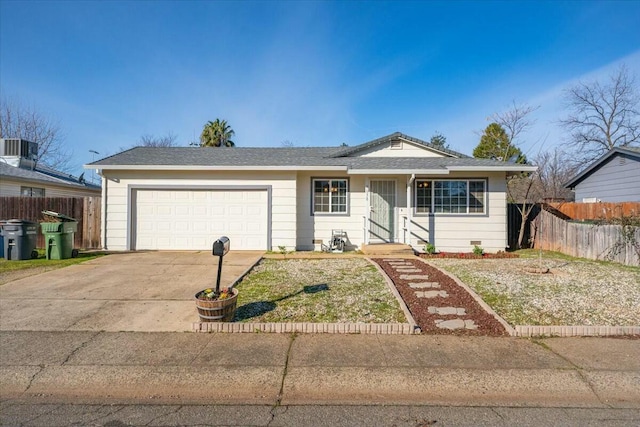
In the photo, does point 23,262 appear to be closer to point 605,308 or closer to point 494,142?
point 605,308

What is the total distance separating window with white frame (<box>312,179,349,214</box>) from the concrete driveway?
3411 millimetres

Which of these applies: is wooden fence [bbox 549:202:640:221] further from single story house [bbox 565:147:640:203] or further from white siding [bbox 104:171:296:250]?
white siding [bbox 104:171:296:250]

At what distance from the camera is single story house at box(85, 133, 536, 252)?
10750 mm

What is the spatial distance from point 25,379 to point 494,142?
31.6 meters

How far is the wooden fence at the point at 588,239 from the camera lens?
8.61 meters

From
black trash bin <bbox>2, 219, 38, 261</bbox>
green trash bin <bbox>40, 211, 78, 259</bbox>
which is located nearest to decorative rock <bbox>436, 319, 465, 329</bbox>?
green trash bin <bbox>40, 211, 78, 259</bbox>

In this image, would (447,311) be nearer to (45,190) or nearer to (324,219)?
(324,219)

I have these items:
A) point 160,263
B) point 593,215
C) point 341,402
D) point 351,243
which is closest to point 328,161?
point 351,243

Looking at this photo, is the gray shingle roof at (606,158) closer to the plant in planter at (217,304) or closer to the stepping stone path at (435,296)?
the stepping stone path at (435,296)

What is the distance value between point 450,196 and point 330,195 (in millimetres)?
4057

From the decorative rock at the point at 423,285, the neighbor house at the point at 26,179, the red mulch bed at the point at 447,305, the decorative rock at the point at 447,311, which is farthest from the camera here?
the neighbor house at the point at 26,179

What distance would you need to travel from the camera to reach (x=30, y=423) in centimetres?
255

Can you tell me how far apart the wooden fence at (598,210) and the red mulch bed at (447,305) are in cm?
847

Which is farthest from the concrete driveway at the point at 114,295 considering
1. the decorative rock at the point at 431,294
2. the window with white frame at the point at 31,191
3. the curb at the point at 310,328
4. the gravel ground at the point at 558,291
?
Result: the window with white frame at the point at 31,191
